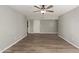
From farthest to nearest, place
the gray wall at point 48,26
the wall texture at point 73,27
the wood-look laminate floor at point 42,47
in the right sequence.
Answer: the gray wall at point 48,26 < the wall texture at point 73,27 < the wood-look laminate floor at point 42,47

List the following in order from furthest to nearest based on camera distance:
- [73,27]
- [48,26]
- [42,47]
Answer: [48,26] < [73,27] < [42,47]

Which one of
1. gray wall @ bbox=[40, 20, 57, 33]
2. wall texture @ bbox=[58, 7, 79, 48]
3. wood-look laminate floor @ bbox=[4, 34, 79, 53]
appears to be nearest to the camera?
wood-look laminate floor @ bbox=[4, 34, 79, 53]

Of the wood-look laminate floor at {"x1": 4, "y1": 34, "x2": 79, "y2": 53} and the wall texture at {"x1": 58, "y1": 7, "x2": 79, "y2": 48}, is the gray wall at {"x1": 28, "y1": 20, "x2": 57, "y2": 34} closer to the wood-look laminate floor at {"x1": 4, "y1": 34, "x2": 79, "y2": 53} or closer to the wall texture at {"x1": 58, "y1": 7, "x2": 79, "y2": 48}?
the wall texture at {"x1": 58, "y1": 7, "x2": 79, "y2": 48}

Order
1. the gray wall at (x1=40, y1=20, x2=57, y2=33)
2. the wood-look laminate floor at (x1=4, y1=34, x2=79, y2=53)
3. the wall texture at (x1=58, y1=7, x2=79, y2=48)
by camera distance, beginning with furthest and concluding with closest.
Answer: the gray wall at (x1=40, y1=20, x2=57, y2=33)
the wall texture at (x1=58, y1=7, x2=79, y2=48)
the wood-look laminate floor at (x1=4, y1=34, x2=79, y2=53)

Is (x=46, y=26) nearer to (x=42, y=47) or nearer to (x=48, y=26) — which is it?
(x=48, y=26)

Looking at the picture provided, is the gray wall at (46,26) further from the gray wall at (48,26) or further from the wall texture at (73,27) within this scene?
the wall texture at (73,27)

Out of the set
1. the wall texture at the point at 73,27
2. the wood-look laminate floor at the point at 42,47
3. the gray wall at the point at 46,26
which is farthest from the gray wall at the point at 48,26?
the wood-look laminate floor at the point at 42,47

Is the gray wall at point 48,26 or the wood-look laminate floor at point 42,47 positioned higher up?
the gray wall at point 48,26

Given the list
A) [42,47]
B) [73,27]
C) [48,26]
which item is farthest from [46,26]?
[42,47]

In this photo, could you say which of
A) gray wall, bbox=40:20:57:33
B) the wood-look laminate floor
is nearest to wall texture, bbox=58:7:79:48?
the wood-look laminate floor

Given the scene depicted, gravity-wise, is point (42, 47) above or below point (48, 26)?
below

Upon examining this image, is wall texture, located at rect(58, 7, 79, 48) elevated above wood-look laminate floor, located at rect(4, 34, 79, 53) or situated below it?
above
